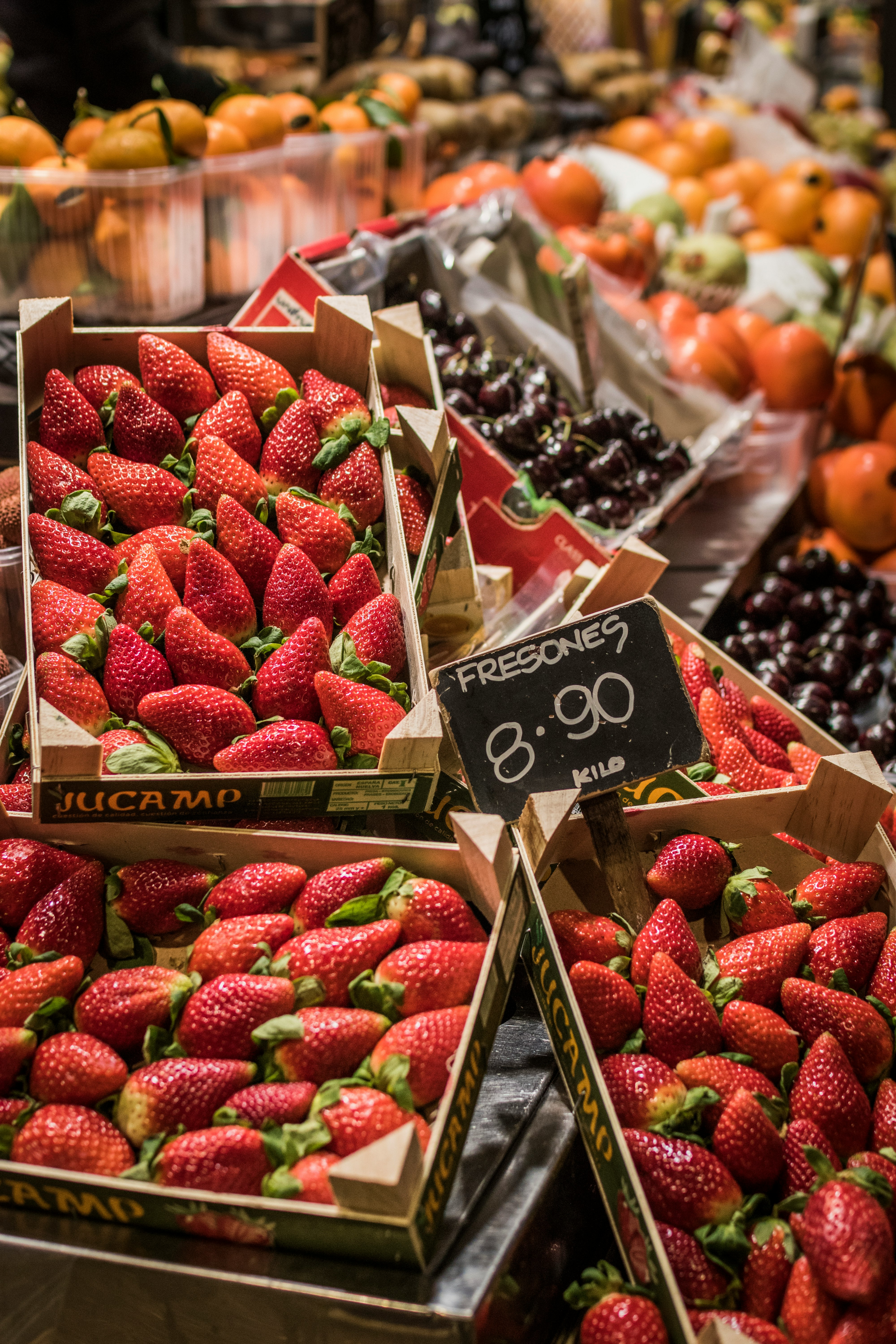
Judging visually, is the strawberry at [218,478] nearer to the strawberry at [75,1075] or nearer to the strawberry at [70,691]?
the strawberry at [70,691]

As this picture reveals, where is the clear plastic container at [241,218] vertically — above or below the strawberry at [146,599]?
above

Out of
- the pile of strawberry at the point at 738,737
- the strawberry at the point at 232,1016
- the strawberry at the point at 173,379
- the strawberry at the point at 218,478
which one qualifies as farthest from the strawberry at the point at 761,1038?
the strawberry at the point at 173,379

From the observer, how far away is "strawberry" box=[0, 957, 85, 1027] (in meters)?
1.11

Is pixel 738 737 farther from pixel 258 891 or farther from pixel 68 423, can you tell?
pixel 68 423

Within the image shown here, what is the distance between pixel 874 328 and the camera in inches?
156

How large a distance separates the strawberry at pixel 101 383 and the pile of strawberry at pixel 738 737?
36.9 inches

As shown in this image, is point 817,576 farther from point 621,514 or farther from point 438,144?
point 438,144

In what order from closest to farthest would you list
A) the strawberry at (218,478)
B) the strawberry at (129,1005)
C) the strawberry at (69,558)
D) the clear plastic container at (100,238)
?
the strawberry at (129,1005) → the strawberry at (69,558) → the strawberry at (218,478) → the clear plastic container at (100,238)

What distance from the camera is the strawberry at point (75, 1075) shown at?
106cm

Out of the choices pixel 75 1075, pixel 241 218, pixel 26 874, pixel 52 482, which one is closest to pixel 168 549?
pixel 52 482

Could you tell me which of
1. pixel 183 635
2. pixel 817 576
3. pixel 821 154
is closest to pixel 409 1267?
pixel 183 635

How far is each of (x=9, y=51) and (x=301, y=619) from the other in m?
3.37

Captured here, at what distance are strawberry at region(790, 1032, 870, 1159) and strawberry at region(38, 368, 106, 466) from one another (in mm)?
1293

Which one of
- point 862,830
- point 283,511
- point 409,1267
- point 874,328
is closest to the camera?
point 409,1267
